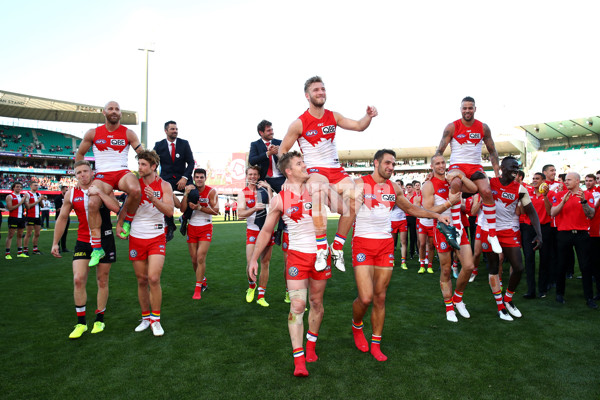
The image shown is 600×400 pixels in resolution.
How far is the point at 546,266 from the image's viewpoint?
777cm

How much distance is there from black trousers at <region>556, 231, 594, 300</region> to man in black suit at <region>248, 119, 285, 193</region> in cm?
538

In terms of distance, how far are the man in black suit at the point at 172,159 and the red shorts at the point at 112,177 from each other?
3.59ft

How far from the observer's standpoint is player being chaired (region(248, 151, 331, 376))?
414cm

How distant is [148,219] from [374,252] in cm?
326

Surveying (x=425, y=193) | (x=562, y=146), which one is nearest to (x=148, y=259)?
(x=425, y=193)

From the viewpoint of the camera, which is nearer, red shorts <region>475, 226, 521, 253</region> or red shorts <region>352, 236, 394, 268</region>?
red shorts <region>352, 236, 394, 268</region>

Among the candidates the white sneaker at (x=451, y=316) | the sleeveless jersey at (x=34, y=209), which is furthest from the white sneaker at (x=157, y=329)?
the sleeveless jersey at (x=34, y=209)

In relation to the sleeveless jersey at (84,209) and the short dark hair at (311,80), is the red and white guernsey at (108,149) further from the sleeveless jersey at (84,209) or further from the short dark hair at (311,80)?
the short dark hair at (311,80)

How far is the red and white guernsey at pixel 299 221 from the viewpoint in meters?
4.27

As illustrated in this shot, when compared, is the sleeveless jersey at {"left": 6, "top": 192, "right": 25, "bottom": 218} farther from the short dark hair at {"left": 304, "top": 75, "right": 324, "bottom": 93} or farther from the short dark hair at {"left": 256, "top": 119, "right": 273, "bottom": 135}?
the short dark hair at {"left": 304, "top": 75, "right": 324, "bottom": 93}

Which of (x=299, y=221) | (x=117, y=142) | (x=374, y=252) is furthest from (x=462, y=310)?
(x=117, y=142)

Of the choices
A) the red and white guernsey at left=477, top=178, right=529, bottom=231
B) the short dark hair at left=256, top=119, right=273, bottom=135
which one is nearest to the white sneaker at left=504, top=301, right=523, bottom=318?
the red and white guernsey at left=477, top=178, right=529, bottom=231

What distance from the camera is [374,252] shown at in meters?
4.67

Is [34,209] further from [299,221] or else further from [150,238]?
[299,221]
